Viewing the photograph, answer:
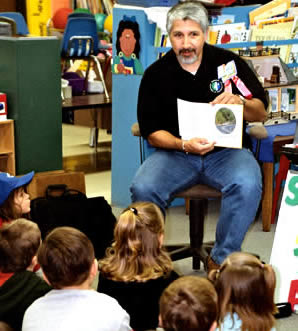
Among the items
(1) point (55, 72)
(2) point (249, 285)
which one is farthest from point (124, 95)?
(2) point (249, 285)

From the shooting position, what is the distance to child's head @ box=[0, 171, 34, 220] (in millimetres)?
3346

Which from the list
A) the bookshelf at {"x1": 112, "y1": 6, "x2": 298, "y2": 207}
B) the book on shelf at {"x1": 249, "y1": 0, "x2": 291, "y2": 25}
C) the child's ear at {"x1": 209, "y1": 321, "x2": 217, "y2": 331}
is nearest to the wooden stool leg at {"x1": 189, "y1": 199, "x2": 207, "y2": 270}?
the bookshelf at {"x1": 112, "y1": 6, "x2": 298, "y2": 207}

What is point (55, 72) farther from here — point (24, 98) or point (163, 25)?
point (163, 25)

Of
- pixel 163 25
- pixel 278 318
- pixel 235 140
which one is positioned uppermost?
pixel 163 25

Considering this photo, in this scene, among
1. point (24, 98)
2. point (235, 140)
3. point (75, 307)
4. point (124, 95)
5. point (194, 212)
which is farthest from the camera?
point (124, 95)

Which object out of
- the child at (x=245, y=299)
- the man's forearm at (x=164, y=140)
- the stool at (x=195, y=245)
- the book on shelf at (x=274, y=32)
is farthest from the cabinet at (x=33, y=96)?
the child at (x=245, y=299)

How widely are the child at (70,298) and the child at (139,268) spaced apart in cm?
25

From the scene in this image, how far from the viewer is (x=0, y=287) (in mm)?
2482

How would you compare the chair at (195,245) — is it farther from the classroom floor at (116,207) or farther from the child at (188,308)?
Result: the child at (188,308)

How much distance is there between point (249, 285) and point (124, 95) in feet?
8.67

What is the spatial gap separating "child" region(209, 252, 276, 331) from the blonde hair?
0.44 m

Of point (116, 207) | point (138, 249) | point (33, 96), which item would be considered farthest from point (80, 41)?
point (138, 249)

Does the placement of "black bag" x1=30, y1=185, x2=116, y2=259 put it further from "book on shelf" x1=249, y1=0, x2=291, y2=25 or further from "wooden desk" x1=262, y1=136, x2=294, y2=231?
"book on shelf" x1=249, y1=0, x2=291, y2=25

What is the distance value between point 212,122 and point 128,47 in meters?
1.34
